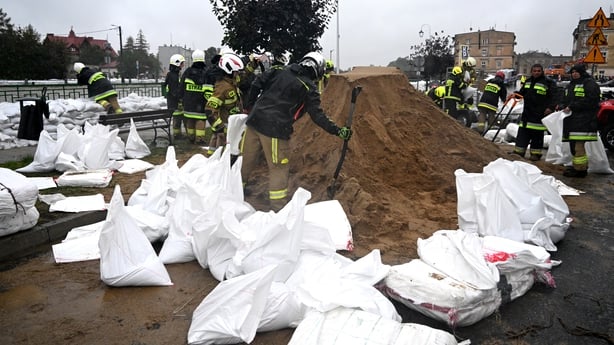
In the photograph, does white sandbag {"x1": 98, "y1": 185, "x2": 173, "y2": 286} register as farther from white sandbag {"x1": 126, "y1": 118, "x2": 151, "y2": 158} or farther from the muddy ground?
white sandbag {"x1": 126, "y1": 118, "x2": 151, "y2": 158}

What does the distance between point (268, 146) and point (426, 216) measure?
176cm

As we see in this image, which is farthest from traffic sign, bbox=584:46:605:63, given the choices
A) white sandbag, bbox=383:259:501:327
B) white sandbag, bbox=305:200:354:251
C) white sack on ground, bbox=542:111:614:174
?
white sandbag, bbox=383:259:501:327

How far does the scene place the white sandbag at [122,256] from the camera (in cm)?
310

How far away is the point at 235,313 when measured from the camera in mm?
Result: 2490

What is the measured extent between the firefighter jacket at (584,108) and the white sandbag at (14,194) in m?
6.86

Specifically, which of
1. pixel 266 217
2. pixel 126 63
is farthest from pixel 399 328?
pixel 126 63

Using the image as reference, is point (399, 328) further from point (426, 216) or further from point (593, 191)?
point (593, 191)

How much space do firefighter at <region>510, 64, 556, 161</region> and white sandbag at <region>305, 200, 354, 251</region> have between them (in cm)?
515

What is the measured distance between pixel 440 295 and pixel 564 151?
620 cm

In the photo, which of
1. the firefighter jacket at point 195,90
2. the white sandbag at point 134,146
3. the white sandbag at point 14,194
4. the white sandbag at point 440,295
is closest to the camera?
the white sandbag at point 440,295

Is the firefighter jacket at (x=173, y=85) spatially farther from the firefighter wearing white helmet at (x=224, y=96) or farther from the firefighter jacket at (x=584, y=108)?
the firefighter jacket at (x=584, y=108)

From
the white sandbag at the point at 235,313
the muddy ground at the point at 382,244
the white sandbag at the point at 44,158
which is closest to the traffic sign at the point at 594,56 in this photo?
the muddy ground at the point at 382,244

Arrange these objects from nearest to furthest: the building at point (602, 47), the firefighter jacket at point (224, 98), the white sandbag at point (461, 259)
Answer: the white sandbag at point (461, 259) → the firefighter jacket at point (224, 98) → the building at point (602, 47)

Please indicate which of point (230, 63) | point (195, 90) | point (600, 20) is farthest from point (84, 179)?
point (600, 20)
